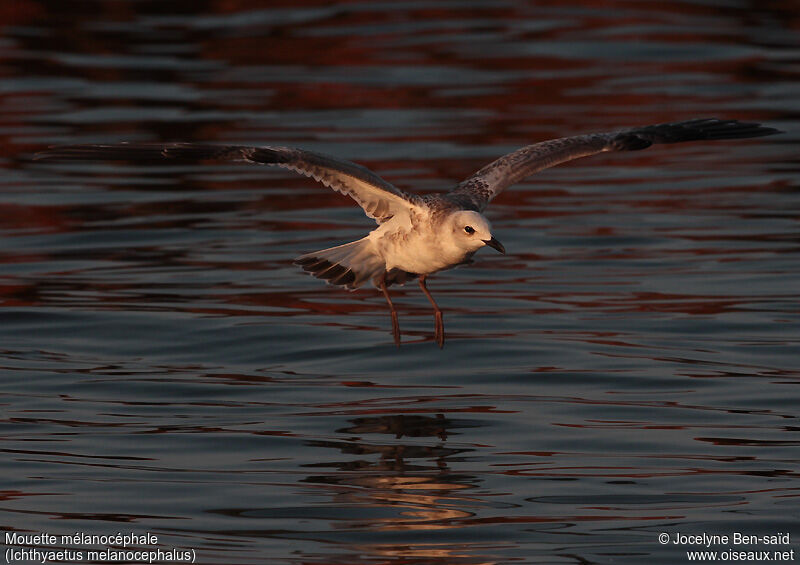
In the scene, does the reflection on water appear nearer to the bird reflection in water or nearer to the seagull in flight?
the bird reflection in water

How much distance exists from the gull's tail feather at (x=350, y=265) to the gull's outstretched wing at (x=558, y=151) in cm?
91

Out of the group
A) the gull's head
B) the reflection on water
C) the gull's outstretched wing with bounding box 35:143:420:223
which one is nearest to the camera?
the reflection on water

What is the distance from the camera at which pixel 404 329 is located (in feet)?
54.0

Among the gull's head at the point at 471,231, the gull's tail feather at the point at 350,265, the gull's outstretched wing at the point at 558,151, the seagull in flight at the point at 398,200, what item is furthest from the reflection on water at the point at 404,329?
the gull's outstretched wing at the point at 558,151

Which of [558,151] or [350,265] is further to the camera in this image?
[558,151]

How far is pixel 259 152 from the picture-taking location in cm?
1246

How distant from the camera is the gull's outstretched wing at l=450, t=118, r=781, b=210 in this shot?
46.3 ft

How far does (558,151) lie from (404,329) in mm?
2966

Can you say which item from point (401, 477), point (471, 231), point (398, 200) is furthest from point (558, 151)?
point (401, 477)

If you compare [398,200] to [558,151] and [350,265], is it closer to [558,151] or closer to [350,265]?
[350,265]

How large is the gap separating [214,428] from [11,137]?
16.6 meters

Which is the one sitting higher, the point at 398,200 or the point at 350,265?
the point at 398,200

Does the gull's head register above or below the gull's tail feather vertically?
above

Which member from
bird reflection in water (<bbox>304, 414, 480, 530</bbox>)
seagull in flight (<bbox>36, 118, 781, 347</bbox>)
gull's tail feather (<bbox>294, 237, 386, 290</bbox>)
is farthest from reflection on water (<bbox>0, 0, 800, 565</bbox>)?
seagull in flight (<bbox>36, 118, 781, 347</bbox>)
